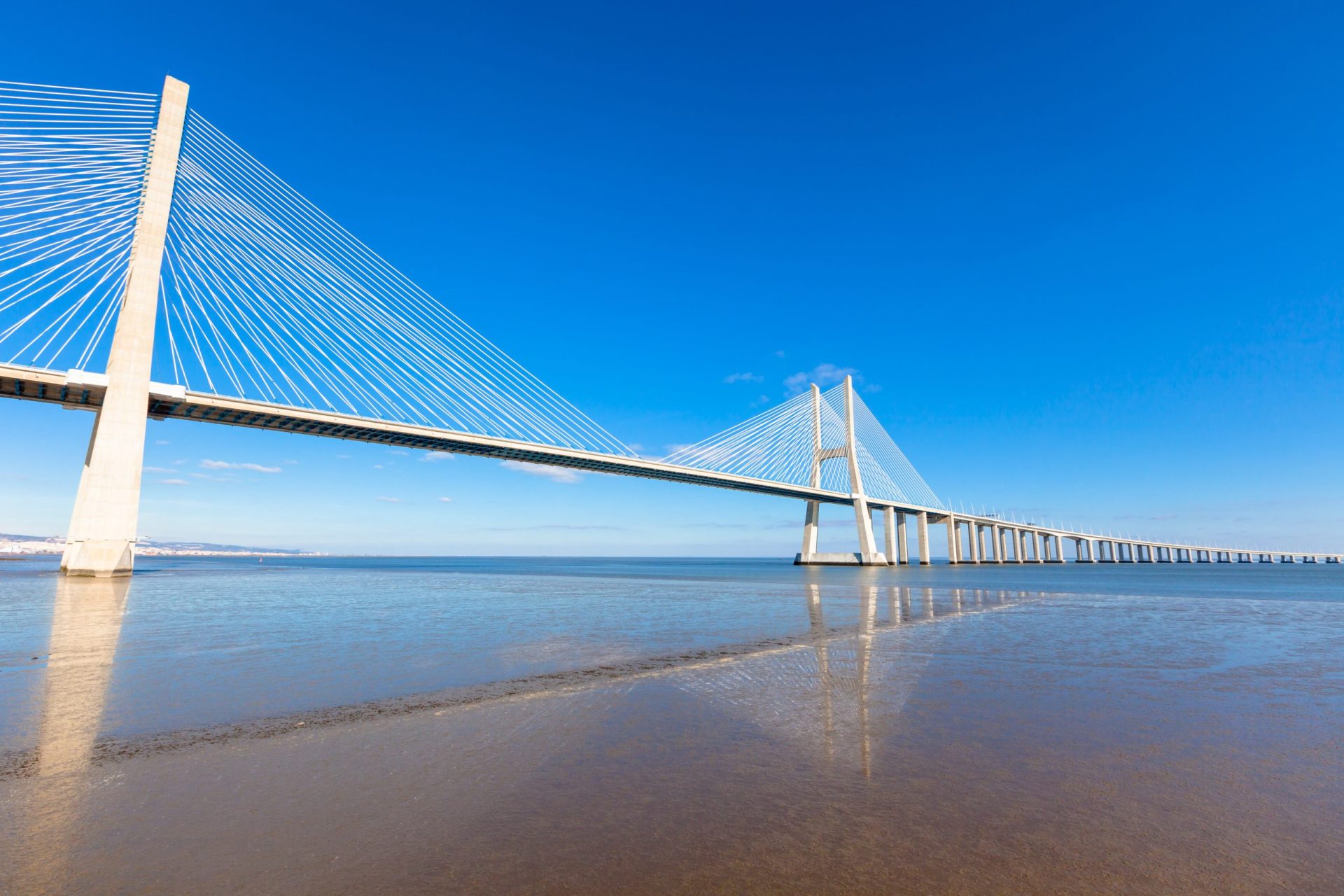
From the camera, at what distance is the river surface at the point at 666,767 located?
3262 millimetres

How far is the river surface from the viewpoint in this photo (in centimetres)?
326

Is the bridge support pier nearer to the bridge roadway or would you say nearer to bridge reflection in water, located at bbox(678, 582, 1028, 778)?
the bridge roadway

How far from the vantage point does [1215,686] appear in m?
8.30

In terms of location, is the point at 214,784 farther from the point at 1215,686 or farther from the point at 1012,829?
the point at 1215,686

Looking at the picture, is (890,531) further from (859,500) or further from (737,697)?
(737,697)

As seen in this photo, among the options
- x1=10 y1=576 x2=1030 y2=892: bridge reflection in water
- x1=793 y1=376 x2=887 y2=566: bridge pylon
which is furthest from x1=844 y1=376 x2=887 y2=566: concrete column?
x1=10 y1=576 x2=1030 y2=892: bridge reflection in water

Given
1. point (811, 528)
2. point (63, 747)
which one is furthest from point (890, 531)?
point (63, 747)

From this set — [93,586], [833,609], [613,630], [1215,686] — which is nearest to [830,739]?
[1215,686]

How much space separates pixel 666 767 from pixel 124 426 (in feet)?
123

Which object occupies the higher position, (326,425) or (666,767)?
(326,425)

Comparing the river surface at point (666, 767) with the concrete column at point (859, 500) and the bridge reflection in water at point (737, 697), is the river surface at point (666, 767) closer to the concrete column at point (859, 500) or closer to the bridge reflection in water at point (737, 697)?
the bridge reflection in water at point (737, 697)

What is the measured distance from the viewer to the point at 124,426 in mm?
30828

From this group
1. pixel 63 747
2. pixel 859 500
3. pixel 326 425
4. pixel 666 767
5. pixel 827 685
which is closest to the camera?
pixel 666 767

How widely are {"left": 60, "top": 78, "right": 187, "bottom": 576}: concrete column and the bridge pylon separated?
61.7m
